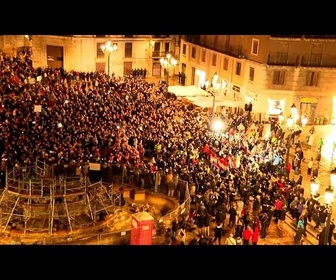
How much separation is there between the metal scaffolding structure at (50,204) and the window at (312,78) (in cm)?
2086

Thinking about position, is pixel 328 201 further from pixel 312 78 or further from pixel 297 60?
pixel 312 78

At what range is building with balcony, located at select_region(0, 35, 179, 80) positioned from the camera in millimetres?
46625

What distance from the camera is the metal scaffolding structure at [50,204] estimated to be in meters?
18.8

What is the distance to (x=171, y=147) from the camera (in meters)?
24.3

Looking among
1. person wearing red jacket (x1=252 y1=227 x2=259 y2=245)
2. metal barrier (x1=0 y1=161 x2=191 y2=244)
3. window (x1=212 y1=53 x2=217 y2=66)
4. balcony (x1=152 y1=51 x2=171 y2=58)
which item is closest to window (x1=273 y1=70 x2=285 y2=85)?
window (x1=212 y1=53 x2=217 y2=66)

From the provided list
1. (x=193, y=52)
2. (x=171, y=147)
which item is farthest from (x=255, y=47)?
(x=171, y=147)

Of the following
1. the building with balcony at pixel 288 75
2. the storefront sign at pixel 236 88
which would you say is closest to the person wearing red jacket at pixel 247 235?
the building with balcony at pixel 288 75

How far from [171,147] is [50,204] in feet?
23.6

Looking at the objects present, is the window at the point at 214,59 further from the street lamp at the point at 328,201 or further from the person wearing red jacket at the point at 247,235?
the person wearing red jacket at the point at 247,235

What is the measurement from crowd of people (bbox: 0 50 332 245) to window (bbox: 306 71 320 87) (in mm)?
5914

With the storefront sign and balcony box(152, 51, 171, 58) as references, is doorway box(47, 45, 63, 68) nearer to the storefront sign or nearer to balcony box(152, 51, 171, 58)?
balcony box(152, 51, 171, 58)
